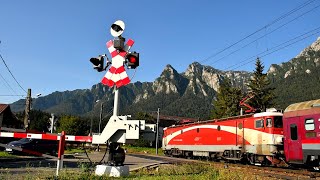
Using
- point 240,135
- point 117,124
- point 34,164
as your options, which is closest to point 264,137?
point 240,135

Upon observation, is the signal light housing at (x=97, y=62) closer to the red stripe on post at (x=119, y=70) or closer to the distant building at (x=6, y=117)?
the red stripe on post at (x=119, y=70)

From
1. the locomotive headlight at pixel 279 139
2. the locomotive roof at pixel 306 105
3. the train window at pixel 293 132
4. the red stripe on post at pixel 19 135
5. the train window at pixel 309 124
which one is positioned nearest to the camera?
the red stripe on post at pixel 19 135

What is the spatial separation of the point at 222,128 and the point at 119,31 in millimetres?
17765

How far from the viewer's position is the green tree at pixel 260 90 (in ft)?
179

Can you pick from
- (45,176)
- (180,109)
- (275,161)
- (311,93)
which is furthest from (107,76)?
(180,109)

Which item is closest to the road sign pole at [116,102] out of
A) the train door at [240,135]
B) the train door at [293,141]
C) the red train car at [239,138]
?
the train door at [293,141]

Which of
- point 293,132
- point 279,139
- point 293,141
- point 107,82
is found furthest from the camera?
point 279,139

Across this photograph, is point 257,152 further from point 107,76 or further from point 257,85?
point 257,85

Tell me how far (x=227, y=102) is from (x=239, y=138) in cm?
3643

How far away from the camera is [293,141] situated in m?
16.9

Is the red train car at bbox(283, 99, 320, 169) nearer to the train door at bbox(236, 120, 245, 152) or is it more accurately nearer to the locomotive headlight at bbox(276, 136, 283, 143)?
the locomotive headlight at bbox(276, 136, 283, 143)

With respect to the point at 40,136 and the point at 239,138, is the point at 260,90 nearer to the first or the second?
the point at 239,138

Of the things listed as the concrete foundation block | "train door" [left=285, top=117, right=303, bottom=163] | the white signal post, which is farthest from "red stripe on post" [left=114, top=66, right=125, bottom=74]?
"train door" [left=285, top=117, right=303, bottom=163]

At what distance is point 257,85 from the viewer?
190ft
